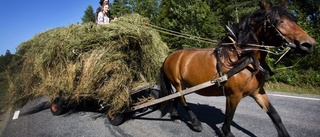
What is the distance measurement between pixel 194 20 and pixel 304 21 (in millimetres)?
7916

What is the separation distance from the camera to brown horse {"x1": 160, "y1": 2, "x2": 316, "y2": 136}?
9.03 ft

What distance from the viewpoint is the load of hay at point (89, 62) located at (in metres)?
4.03

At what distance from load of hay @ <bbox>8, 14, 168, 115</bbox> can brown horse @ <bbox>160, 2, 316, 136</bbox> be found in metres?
1.22

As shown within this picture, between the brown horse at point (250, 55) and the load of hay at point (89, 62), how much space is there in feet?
4.00

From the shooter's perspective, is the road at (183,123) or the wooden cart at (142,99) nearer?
the wooden cart at (142,99)

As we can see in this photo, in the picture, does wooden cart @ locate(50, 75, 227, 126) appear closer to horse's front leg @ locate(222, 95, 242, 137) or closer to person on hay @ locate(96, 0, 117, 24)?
horse's front leg @ locate(222, 95, 242, 137)

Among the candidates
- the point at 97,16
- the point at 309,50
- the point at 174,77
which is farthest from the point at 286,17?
the point at 97,16

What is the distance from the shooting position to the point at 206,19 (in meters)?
17.0

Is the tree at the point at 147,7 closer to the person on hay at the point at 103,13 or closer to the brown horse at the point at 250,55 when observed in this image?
the person on hay at the point at 103,13

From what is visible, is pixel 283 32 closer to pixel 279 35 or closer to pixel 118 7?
pixel 279 35

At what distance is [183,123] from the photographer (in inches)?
184

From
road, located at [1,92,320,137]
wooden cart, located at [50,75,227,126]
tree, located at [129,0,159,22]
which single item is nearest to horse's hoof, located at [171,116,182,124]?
road, located at [1,92,320,137]

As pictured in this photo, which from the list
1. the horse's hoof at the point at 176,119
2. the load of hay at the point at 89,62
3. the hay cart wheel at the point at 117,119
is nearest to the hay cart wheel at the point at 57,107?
the load of hay at the point at 89,62

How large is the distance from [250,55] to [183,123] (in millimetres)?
2134
